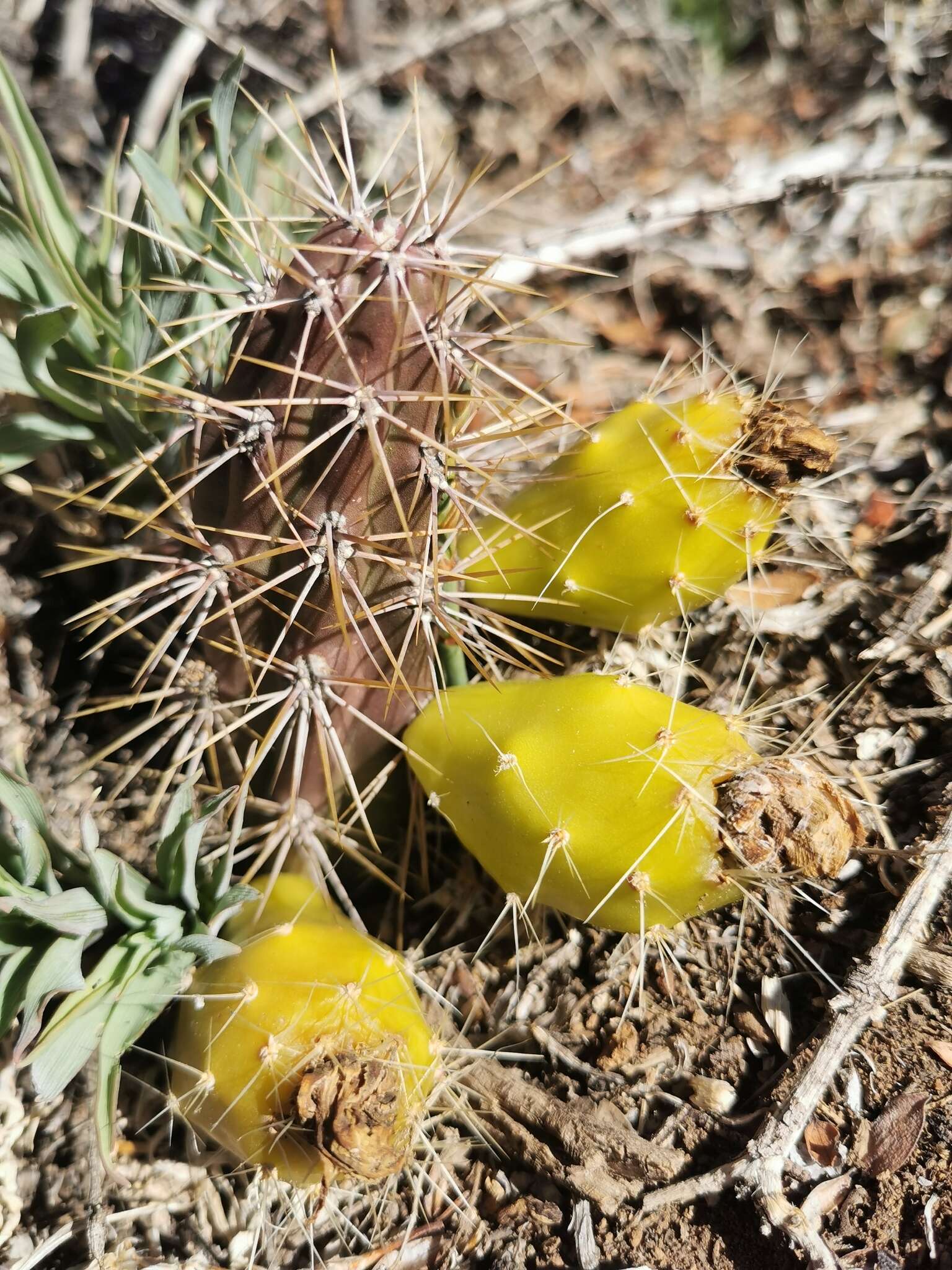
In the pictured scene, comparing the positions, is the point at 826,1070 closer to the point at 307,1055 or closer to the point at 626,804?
the point at 626,804

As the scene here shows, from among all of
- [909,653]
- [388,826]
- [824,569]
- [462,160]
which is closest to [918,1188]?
[909,653]

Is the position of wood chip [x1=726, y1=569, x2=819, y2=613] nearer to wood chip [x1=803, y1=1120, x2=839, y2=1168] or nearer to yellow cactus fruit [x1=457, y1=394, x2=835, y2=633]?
yellow cactus fruit [x1=457, y1=394, x2=835, y2=633]

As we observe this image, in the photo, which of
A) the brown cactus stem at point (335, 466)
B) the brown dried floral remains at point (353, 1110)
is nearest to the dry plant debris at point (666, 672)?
the brown dried floral remains at point (353, 1110)

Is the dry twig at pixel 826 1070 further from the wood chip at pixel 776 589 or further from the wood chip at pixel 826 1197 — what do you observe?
the wood chip at pixel 776 589

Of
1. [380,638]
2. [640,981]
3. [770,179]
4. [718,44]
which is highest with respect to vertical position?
[718,44]

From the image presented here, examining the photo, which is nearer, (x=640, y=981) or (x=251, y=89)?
(x=640, y=981)

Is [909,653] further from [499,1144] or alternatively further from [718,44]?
[718,44]
